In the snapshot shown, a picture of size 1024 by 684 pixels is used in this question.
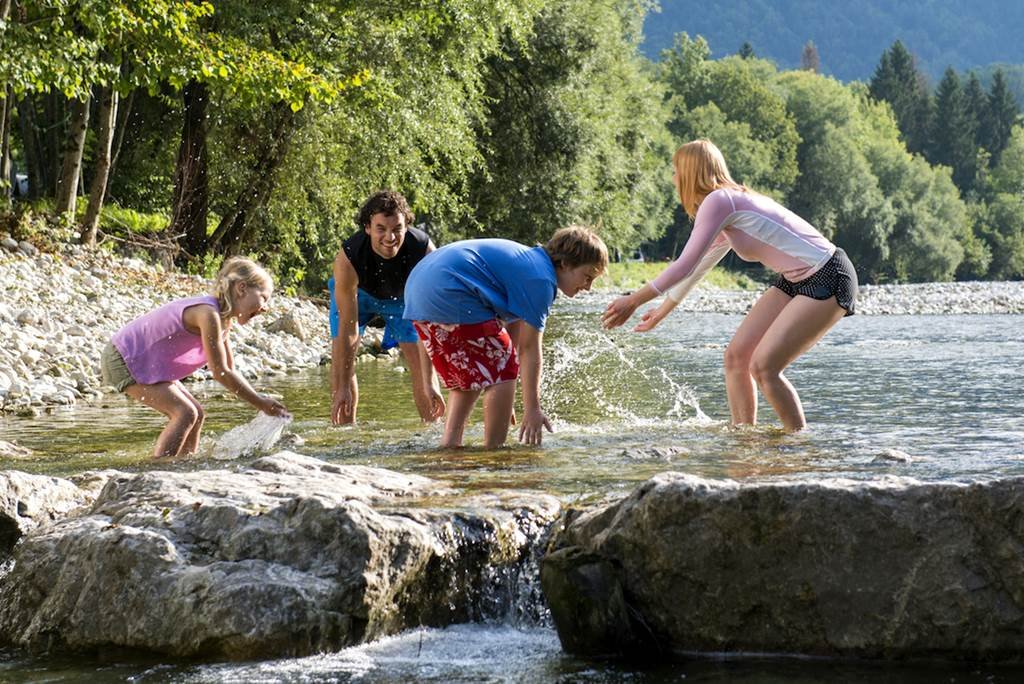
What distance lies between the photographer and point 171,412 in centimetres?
746

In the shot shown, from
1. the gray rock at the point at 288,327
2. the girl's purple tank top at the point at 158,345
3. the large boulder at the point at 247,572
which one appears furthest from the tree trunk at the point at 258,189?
the large boulder at the point at 247,572

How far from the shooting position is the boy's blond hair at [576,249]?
645cm

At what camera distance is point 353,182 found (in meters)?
24.7

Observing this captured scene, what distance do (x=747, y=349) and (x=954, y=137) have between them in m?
135

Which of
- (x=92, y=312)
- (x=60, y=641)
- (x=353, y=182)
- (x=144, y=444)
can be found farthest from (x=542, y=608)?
(x=353, y=182)

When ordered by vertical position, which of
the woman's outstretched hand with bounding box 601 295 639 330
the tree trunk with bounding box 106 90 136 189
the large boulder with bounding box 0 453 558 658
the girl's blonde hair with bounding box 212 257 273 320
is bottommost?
the large boulder with bounding box 0 453 558 658

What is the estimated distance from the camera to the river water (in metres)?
4.12

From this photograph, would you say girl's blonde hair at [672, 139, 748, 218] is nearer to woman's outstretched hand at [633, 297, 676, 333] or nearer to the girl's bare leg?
woman's outstretched hand at [633, 297, 676, 333]

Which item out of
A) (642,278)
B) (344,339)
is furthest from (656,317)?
(642,278)

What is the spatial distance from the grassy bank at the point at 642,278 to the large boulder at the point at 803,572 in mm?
45916

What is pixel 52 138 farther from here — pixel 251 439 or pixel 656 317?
pixel 656 317

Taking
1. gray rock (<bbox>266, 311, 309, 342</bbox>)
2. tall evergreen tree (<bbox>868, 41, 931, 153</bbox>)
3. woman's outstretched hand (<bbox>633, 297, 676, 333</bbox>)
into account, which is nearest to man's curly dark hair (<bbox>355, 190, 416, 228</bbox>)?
woman's outstretched hand (<bbox>633, 297, 676, 333</bbox>)

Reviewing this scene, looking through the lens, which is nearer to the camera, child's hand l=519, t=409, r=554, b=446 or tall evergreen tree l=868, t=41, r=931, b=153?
child's hand l=519, t=409, r=554, b=446

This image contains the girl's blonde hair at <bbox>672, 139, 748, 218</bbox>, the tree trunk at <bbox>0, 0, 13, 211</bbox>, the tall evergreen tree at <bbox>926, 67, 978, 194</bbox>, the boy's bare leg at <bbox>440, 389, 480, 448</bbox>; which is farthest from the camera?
the tall evergreen tree at <bbox>926, 67, 978, 194</bbox>
